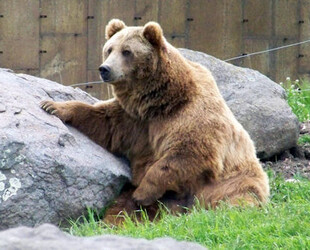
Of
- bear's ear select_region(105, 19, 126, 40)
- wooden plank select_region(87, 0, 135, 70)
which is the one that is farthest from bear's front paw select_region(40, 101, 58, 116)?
wooden plank select_region(87, 0, 135, 70)

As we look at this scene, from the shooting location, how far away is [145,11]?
1230 cm

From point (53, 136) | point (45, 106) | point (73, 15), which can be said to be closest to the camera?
point (53, 136)

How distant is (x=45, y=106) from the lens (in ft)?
20.2

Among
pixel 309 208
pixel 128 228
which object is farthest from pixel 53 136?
pixel 309 208

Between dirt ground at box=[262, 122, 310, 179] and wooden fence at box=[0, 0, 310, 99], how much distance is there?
4.65m

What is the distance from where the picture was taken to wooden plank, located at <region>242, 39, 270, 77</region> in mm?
12625

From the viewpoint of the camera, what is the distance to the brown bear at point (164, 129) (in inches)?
235

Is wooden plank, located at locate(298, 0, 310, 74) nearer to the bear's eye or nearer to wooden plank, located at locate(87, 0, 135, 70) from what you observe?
wooden plank, located at locate(87, 0, 135, 70)

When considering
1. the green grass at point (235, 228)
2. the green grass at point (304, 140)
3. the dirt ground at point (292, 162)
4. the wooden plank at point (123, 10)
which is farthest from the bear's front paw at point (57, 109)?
the wooden plank at point (123, 10)

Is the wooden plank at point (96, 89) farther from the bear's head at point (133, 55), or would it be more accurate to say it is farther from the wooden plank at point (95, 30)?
the bear's head at point (133, 55)

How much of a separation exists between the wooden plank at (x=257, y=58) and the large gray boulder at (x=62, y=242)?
1041 cm

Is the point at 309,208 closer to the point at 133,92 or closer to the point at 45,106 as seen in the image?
the point at 133,92

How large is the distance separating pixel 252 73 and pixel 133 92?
2.40 m

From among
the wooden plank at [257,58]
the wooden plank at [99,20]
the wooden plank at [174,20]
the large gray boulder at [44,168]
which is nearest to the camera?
the large gray boulder at [44,168]
